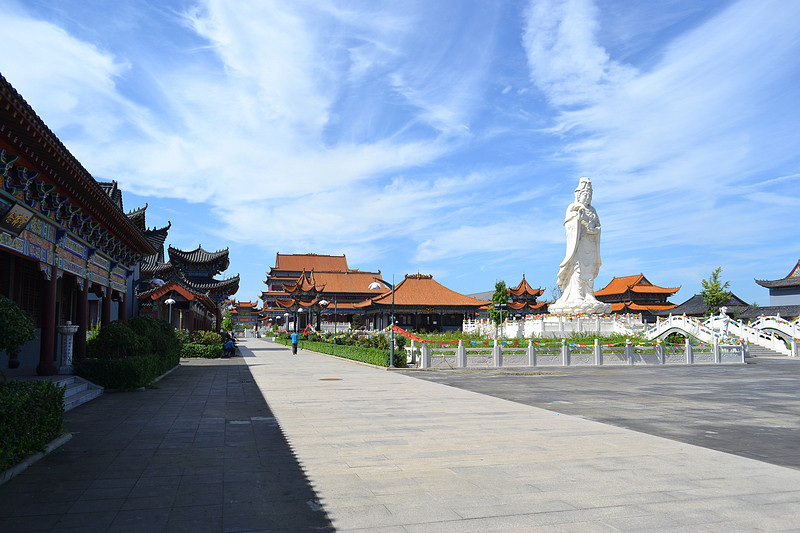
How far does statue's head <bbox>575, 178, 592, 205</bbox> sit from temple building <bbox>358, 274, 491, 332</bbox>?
19.3 meters

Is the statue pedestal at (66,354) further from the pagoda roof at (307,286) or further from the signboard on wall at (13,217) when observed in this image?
the pagoda roof at (307,286)

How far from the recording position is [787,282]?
56.6 meters

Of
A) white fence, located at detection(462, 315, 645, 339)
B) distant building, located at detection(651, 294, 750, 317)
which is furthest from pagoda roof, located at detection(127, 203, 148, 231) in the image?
distant building, located at detection(651, 294, 750, 317)

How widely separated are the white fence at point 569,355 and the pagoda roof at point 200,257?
20876 millimetres

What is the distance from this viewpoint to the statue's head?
4434 centimetres

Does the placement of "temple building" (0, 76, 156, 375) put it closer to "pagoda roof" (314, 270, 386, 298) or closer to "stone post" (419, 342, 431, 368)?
"stone post" (419, 342, 431, 368)

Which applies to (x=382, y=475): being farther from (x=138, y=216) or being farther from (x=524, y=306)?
(x=524, y=306)

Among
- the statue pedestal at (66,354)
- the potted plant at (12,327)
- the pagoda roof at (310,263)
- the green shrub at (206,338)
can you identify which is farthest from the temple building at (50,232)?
the pagoda roof at (310,263)

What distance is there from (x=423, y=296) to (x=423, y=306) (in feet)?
5.56

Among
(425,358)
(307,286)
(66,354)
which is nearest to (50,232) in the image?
(66,354)

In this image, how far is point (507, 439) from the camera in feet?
30.1

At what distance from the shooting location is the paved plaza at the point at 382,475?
5.20m

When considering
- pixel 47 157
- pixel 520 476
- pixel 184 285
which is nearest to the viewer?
pixel 520 476

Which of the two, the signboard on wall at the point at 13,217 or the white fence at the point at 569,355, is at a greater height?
the signboard on wall at the point at 13,217
